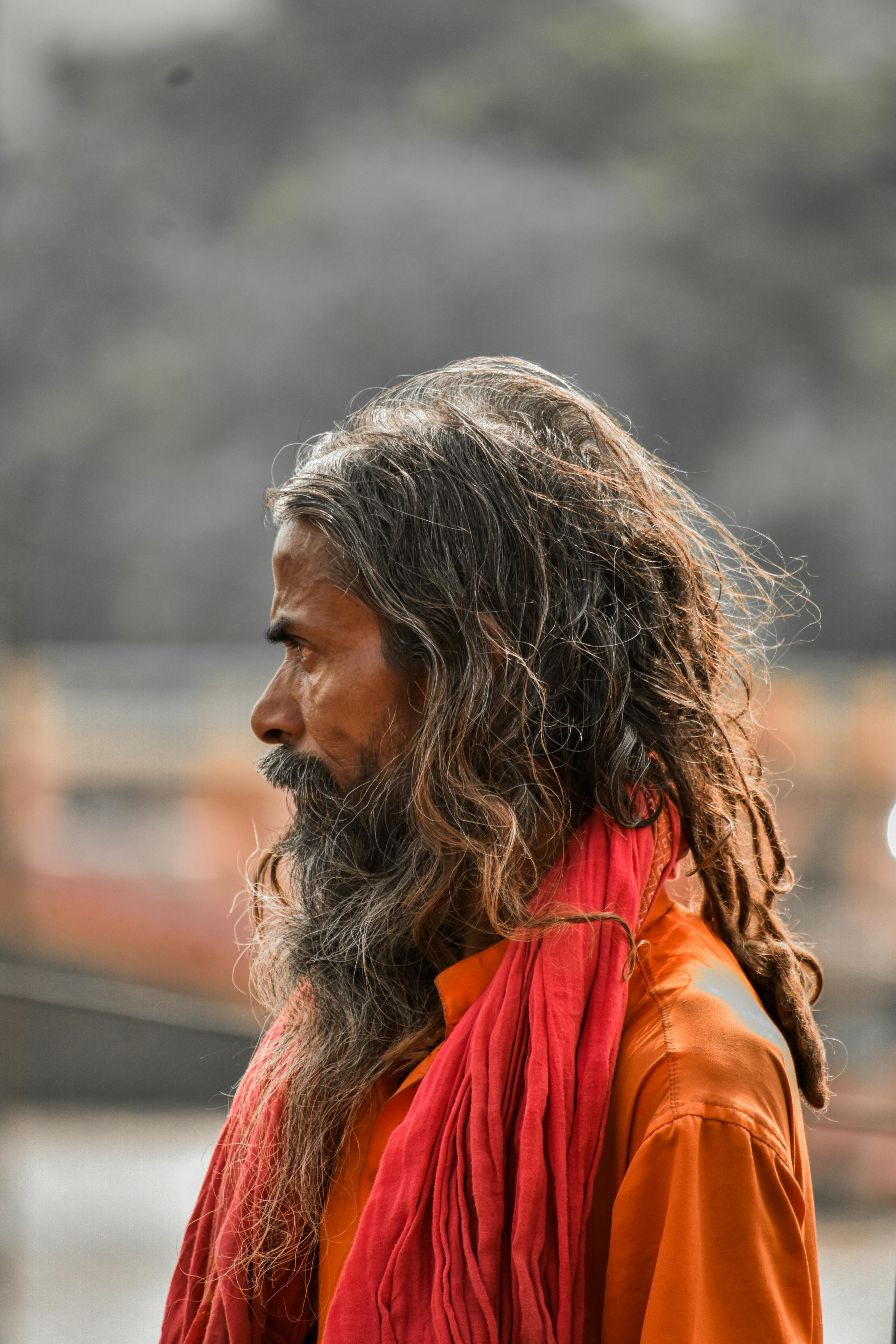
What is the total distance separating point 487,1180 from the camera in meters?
0.98

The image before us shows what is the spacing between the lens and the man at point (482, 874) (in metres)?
0.99

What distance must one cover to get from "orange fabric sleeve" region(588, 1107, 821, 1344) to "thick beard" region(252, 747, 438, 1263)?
1.21ft

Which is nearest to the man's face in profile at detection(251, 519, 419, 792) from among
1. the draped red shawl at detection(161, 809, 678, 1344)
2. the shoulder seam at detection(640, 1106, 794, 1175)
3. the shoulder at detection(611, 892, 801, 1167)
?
the draped red shawl at detection(161, 809, 678, 1344)

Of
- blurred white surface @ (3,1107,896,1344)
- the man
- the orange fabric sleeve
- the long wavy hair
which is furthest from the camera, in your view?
blurred white surface @ (3,1107,896,1344)

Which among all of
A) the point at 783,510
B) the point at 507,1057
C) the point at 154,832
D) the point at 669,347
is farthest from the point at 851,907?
the point at 507,1057

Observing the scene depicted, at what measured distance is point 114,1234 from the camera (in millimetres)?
3326

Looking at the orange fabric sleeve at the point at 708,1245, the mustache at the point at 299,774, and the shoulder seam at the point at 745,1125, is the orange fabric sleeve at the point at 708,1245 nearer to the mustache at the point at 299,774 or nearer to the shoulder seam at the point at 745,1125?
the shoulder seam at the point at 745,1125

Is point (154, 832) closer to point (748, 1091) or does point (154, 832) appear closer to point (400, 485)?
point (400, 485)

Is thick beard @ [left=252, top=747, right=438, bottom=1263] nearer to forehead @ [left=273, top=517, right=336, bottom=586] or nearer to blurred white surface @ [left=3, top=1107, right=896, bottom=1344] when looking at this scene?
forehead @ [left=273, top=517, right=336, bottom=586]

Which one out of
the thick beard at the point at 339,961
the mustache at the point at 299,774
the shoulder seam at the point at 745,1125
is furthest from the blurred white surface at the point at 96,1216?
the shoulder seam at the point at 745,1125

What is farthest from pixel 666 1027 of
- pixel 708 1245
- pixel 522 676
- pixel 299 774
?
pixel 299 774

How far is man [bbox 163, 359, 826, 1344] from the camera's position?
99 cm

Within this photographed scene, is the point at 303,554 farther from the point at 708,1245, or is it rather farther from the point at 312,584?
the point at 708,1245

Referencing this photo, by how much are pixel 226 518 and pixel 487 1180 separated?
9.46 feet
